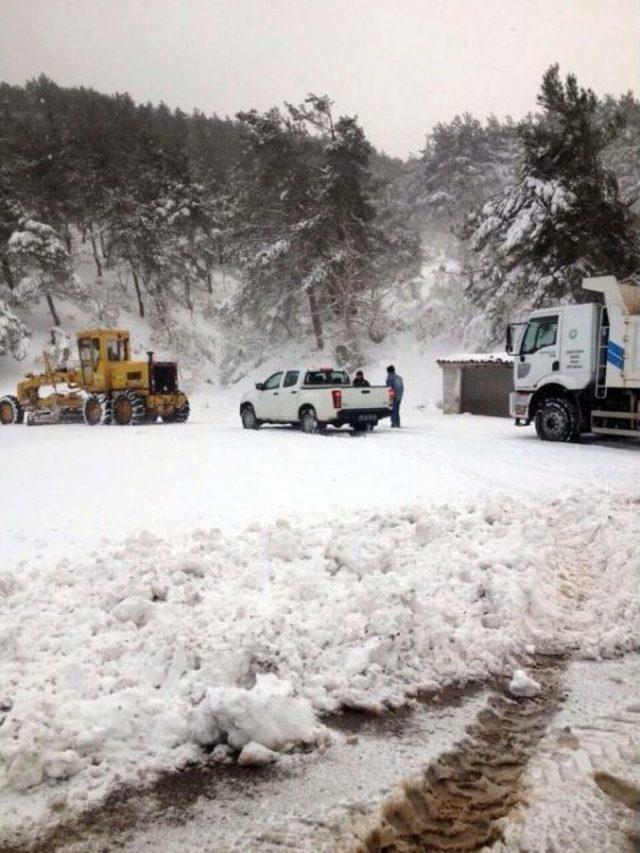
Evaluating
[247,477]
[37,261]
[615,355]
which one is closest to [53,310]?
[37,261]

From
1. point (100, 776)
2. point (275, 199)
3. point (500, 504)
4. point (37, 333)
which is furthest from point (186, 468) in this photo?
point (37, 333)

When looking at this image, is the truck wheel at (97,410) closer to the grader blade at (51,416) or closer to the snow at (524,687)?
the grader blade at (51,416)

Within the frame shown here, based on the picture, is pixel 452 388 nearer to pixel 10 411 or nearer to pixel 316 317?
pixel 316 317

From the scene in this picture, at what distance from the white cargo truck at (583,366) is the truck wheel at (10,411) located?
18.1 metres

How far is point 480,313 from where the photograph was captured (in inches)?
1195

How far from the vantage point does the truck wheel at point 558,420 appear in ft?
46.0

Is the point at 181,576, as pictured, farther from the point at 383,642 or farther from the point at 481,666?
the point at 481,666

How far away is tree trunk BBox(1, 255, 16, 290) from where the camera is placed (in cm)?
3791

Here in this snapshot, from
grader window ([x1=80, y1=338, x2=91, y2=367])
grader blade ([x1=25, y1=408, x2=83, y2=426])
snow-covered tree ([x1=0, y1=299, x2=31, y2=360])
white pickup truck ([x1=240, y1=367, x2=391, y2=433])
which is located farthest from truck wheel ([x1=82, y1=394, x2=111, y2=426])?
snow-covered tree ([x1=0, y1=299, x2=31, y2=360])

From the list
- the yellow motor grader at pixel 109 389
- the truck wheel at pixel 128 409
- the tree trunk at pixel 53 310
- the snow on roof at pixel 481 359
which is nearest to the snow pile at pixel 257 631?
the truck wheel at pixel 128 409

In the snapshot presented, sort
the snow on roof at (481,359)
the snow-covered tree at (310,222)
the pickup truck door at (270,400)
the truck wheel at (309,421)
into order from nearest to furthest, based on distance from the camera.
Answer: the truck wheel at (309,421)
the pickup truck door at (270,400)
the snow on roof at (481,359)
the snow-covered tree at (310,222)

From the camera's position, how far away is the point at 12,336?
3456 cm

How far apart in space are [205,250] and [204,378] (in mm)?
12079

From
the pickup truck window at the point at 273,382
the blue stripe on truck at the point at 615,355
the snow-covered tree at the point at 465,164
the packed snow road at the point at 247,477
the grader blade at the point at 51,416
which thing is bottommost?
the packed snow road at the point at 247,477
